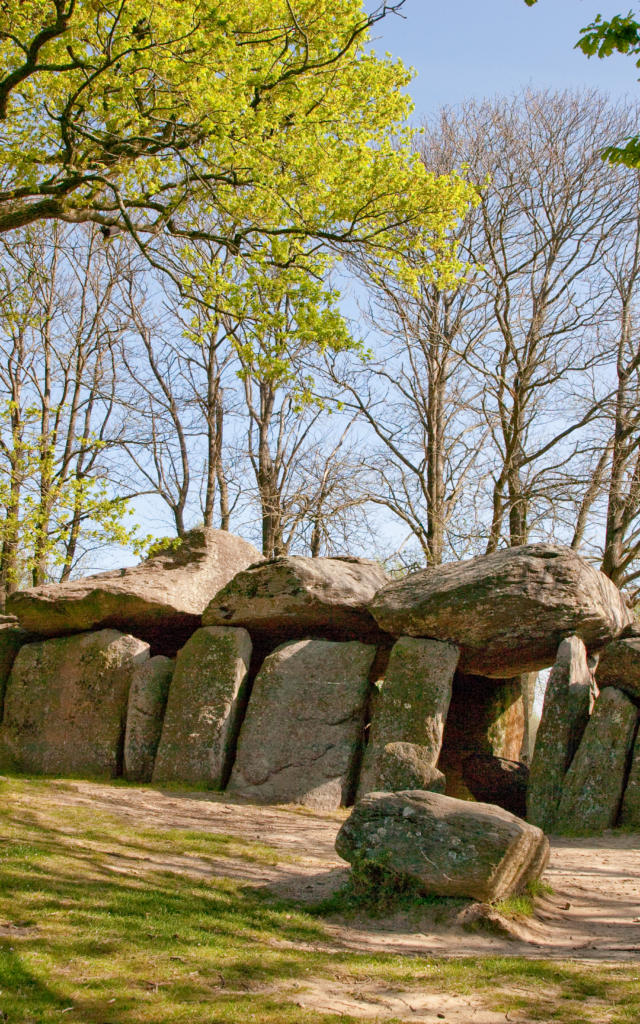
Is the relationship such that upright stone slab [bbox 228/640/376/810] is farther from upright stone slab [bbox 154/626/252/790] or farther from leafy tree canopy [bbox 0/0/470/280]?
leafy tree canopy [bbox 0/0/470/280]

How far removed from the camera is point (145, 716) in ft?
47.1

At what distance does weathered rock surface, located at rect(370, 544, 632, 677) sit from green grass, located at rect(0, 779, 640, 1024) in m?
5.64

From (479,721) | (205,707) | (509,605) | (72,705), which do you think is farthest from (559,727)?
(72,705)

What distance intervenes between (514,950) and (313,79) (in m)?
11.3

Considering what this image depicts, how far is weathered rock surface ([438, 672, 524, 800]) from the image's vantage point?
15.0m

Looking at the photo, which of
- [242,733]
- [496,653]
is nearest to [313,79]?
[496,653]

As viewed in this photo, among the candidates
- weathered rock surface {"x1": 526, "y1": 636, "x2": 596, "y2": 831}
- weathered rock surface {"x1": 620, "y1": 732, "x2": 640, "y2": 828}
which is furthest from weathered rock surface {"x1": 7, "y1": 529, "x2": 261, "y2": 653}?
weathered rock surface {"x1": 620, "y1": 732, "x2": 640, "y2": 828}

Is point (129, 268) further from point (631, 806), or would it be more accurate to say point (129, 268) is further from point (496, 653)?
point (631, 806)

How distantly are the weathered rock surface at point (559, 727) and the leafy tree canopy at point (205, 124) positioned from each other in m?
6.08

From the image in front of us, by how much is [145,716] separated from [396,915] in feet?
24.3

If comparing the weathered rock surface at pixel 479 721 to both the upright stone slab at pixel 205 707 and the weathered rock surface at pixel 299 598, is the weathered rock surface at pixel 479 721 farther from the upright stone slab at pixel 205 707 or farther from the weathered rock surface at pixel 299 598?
the upright stone slab at pixel 205 707

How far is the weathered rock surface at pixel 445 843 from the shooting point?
7.62m

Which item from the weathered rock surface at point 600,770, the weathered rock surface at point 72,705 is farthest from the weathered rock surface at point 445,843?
the weathered rock surface at point 72,705

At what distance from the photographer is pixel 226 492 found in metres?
26.6
